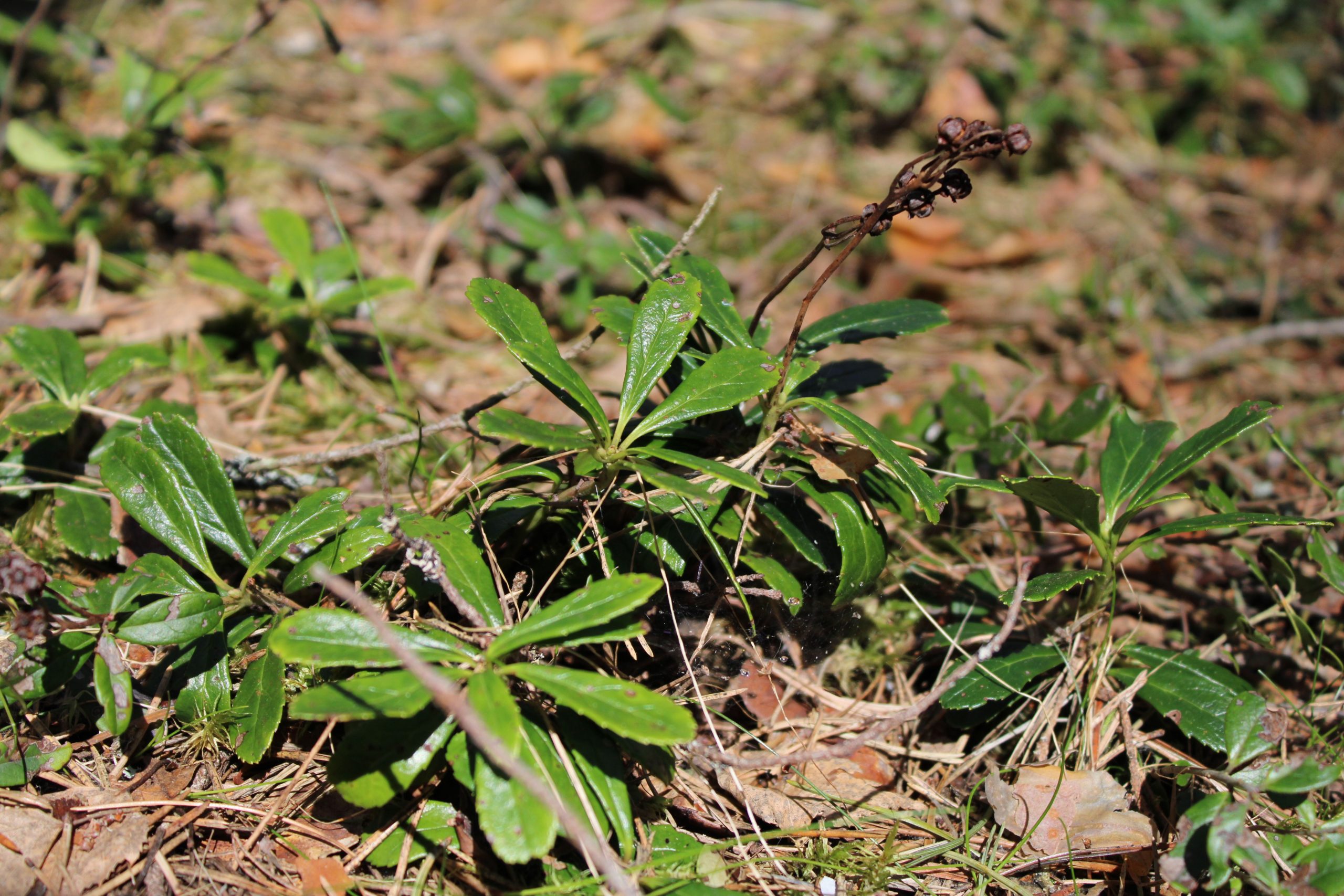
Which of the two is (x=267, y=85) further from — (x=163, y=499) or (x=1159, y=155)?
(x=1159, y=155)

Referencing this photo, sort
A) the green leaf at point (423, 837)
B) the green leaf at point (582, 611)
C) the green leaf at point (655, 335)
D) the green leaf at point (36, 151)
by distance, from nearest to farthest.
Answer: the green leaf at point (582, 611) → the green leaf at point (423, 837) → the green leaf at point (655, 335) → the green leaf at point (36, 151)

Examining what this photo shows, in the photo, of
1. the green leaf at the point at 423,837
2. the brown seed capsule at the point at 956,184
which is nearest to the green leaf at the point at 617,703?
the green leaf at the point at 423,837

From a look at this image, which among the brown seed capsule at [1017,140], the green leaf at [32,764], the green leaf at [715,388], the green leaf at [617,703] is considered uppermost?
the brown seed capsule at [1017,140]

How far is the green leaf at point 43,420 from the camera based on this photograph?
6.09 ft

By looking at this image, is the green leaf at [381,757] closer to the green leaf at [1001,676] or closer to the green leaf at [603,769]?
the green leaf at [603,769]

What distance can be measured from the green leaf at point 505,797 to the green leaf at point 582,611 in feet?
0.21

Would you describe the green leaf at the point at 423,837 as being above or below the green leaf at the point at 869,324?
below

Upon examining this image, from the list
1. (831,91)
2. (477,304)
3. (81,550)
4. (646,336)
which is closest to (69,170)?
(81,550)

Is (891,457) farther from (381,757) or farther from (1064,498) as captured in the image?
(381,757)

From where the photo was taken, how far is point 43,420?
1.91 m

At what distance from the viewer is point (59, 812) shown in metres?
1.50

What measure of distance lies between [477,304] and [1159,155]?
3984 millimetres

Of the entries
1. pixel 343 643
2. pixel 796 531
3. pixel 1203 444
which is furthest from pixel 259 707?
pixel 1203 444

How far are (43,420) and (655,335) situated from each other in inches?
53.0
